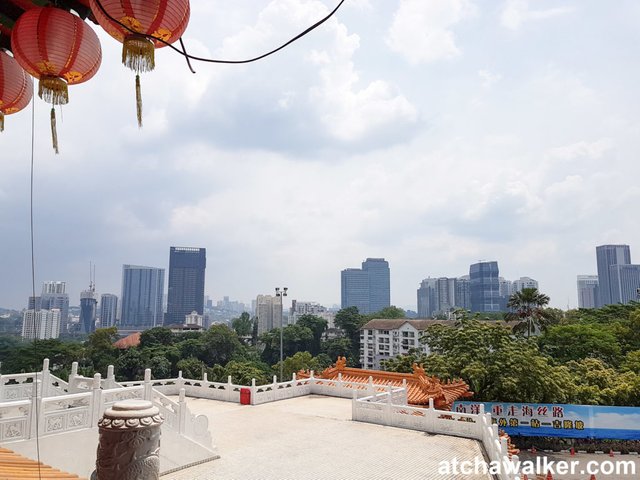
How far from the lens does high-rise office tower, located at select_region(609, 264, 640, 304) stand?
114562 millimetres

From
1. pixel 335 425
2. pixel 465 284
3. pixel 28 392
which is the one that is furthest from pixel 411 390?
pixel 465 284

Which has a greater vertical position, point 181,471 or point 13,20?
point 13,20

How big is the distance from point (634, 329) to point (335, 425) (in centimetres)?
3065

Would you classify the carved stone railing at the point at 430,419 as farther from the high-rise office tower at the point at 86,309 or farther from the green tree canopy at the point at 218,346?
the high-rise office tower at the point at 86,309

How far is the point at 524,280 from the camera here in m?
175

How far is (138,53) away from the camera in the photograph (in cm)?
387

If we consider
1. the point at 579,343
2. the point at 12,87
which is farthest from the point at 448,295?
the point at 12,87

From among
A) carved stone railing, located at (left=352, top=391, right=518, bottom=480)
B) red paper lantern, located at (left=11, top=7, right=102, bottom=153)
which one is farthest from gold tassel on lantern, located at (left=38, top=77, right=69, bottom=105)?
carved stone railing, located at (left=352, top=391, right=518, bottom=480)

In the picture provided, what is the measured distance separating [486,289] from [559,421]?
A: 5764 inches

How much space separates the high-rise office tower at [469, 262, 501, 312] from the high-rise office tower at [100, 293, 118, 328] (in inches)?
4822

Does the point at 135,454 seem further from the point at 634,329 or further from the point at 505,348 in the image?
the point at 634,329

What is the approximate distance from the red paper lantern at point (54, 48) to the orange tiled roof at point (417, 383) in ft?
39.2

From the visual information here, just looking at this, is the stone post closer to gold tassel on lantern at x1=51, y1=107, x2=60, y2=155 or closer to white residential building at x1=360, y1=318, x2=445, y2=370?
gold tassel on lantern at x1=51, y1=107, x2=60, y2=155

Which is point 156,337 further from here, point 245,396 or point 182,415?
point 182,415
